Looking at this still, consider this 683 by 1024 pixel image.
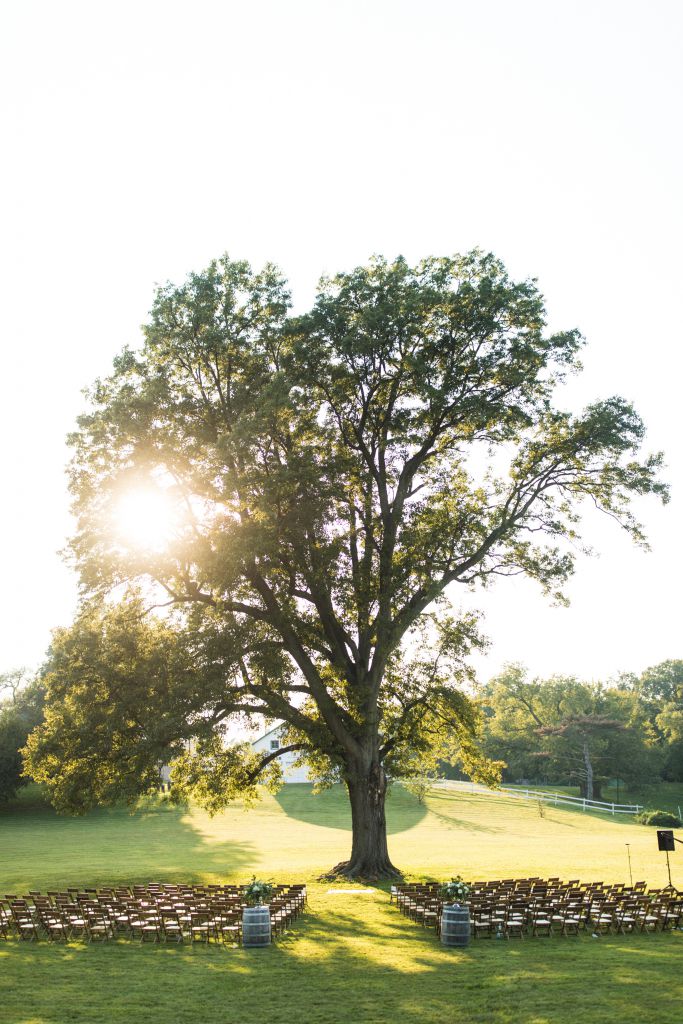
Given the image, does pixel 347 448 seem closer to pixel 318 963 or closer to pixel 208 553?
pixel 208 553

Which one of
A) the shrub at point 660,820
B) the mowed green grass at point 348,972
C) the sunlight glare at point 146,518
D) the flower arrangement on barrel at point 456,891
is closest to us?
the mowed green grass at point 348,972

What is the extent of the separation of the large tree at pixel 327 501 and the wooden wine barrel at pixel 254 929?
310 inches

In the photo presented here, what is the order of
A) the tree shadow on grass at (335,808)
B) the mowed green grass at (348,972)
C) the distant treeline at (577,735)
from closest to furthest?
the mowed green grass at (348,972) → the tree shadow on grass at (335,808) → the distant treeline at (577,735)

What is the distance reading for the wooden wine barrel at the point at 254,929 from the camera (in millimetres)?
17125

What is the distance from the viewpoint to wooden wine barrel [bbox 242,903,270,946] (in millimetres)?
17125

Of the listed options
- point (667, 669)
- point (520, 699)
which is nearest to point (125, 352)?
point (520, 699)

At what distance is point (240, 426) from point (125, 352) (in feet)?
23.0

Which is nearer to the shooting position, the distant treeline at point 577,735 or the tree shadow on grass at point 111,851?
the tree shadow on grass at point 111,851

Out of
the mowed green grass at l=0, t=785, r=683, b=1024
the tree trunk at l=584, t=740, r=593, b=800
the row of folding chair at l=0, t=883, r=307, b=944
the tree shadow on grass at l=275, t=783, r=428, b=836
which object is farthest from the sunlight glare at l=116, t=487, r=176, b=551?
the tree trunk at l=584, t=740, r=593, b=800

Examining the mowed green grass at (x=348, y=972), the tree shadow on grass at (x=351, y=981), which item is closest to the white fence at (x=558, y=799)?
the mowed green grass at (x=348, y=972)

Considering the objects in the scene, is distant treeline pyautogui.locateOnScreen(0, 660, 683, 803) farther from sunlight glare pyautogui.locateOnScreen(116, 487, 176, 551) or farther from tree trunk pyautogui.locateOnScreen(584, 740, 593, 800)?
sunlight glare pyautogui.locateOnScreen(116, 487, 176, 551)

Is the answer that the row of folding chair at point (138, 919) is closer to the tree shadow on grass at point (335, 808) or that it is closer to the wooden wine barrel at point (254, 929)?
the wooden wine barrel at point (254, 929)

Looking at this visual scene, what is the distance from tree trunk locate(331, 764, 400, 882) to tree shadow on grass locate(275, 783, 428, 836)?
2041 cm

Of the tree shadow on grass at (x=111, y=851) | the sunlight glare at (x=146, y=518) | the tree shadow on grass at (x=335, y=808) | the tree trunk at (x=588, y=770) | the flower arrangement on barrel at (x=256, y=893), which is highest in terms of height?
the sunlight glare at (x=146, y=518)
